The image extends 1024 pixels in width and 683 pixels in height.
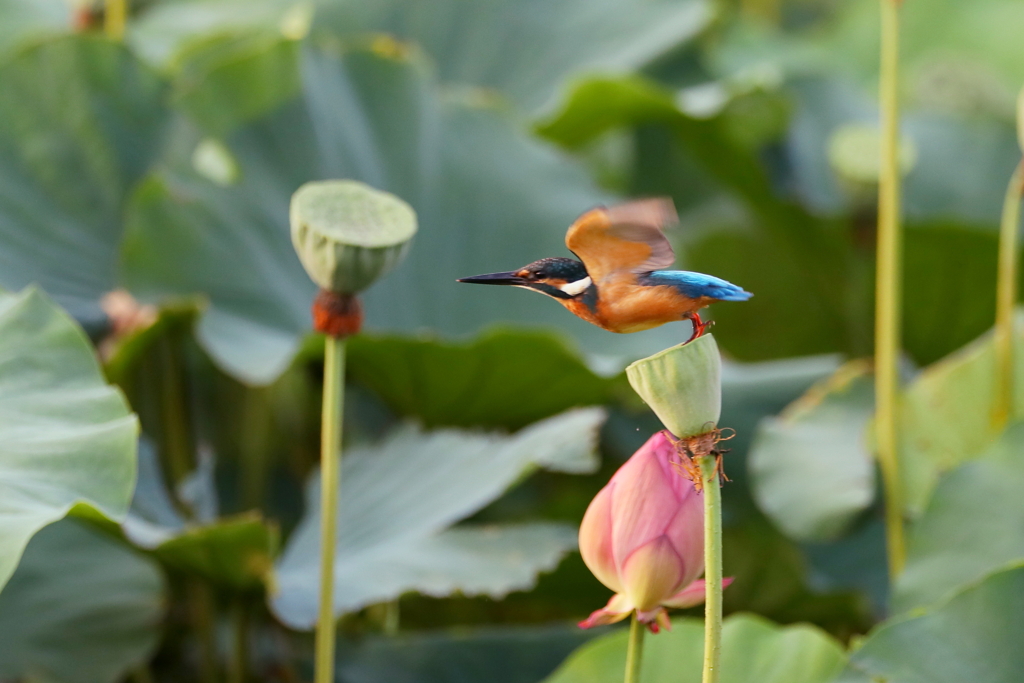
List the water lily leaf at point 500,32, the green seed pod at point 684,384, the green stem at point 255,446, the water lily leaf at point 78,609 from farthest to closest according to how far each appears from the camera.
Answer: the water lily leaf at point 500,32 < the green stem at point 255,446 < the water lily leaf at point 78,609 < the green seed pod at point 684,384

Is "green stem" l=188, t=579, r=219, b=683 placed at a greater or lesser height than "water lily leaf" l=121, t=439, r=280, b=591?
lesser

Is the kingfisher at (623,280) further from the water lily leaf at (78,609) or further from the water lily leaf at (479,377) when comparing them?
the water lily leaf at (78,609)

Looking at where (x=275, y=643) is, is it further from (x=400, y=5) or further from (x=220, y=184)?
(x=400, y=5)

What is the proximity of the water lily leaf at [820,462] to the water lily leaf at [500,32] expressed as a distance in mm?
595

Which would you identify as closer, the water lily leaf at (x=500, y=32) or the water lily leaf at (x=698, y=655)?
the water lily leaf at (x=698, y=655)

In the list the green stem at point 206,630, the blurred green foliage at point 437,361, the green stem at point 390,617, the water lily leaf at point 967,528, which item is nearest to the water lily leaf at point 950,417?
the blurred green foliage at point 437,361

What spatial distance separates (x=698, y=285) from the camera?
1.06 ft

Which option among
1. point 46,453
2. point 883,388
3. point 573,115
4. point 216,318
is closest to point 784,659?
point 883,388

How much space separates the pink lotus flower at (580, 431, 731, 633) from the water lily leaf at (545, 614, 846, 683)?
21 centimetres

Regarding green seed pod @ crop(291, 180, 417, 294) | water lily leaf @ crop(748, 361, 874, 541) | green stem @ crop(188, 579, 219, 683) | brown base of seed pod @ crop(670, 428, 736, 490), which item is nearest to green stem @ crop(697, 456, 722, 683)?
brown base of seed pod @ crop(670, 428, 736, 490)

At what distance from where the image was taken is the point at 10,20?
3.88ft

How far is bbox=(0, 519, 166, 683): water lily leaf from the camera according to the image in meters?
0.72

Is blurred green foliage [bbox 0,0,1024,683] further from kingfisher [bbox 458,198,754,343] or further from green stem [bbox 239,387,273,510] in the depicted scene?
kingfisher [bbox 458,198,754,343]

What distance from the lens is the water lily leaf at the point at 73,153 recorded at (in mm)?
859
